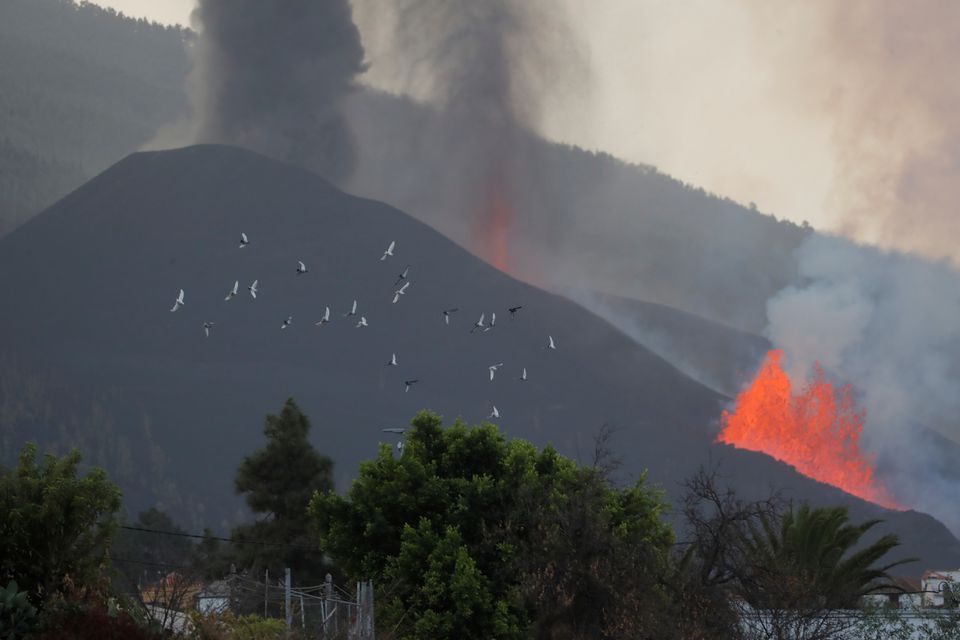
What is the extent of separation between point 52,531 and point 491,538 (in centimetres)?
1932

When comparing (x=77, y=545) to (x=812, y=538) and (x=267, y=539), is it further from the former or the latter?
(x=267, y=539)

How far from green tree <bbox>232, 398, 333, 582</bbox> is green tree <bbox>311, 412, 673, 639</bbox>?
1896 centimetres

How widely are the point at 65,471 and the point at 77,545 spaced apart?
1523 millimetres

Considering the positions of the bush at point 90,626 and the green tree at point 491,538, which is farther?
the green tree at point 491,538

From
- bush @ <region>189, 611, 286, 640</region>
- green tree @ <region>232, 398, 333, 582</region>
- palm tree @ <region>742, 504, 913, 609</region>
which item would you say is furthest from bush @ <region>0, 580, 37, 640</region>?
green tree @ <region>232, 398, 333, 582</region>

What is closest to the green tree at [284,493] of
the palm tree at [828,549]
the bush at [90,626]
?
the palm tree at [828,549]

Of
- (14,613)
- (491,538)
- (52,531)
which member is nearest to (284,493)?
(491,538)

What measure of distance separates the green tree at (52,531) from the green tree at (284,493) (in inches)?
1551

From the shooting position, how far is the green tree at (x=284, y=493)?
62.8 meters

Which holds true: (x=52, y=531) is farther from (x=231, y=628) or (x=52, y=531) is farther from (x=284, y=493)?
(x=284, y=493)

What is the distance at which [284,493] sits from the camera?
2611 inches

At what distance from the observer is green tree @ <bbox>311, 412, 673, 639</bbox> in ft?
120

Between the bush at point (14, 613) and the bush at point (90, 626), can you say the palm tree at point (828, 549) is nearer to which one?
the bush at point (90, 626)

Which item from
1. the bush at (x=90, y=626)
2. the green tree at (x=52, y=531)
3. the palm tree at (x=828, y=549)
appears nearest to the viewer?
the bush at (x=90, y=626)
